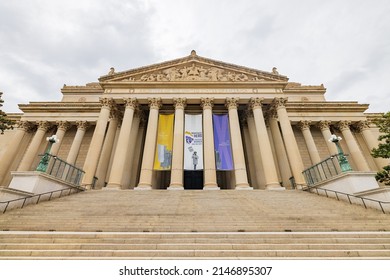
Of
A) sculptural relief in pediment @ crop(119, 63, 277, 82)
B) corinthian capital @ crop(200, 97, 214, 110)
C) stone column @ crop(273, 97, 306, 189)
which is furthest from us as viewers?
sculptural relief in pediment @ crop(119, 63, 277, 82)

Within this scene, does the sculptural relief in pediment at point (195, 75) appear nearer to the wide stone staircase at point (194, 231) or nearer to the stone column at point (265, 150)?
the stone column at point (265, 150)

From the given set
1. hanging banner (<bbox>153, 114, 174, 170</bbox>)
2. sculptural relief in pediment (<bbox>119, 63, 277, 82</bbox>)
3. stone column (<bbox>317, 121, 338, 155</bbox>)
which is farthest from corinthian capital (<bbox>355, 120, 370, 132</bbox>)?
hanging banner (<bbox>153, 114, 174, 170</bbox>)

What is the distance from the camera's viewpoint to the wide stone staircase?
463 cm

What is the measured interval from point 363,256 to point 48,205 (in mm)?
12069

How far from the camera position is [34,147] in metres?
22.2

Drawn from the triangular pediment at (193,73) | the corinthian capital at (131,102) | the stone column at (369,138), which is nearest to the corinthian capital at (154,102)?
the corinthian capital at (131,102)

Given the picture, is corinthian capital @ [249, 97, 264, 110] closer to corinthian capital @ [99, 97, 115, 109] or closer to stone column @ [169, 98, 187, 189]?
stone column @ [169, 98, 187, 189]

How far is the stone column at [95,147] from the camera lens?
51.9 feet

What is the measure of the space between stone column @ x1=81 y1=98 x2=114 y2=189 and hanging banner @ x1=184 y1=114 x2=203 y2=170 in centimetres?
790

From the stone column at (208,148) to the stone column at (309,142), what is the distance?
500 inches

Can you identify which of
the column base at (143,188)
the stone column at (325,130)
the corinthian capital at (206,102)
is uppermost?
the corinthian capital at (206,102)

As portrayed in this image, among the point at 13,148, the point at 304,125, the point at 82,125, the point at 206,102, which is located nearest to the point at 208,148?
the point at 206,102

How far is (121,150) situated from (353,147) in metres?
25.4

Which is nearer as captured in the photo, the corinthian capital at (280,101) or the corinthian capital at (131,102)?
the corinthian capital at (131,102)
